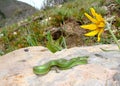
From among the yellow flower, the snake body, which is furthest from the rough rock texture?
the yellow flower

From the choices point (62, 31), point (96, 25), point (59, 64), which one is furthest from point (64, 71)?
point (62, 31)

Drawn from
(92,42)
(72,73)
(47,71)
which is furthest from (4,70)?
(92,42)

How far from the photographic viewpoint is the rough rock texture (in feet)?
7.72

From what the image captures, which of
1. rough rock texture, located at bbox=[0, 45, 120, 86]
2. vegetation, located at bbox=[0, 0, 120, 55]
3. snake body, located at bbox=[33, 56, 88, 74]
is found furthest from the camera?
vegetation, located at bbox=[0, 0, 120, 55]

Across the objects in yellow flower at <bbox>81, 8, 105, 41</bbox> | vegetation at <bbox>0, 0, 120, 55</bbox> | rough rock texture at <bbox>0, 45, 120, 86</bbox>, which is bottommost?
vegetation at <bbox>0, 0, 120, 55</bbox>

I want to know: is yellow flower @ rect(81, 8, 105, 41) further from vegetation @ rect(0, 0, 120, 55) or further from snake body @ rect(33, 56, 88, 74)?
vegetation @ rect(0, 0, 120, 55)

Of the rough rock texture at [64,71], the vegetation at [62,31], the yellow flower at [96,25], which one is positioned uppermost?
the yellow flower at [96,25]

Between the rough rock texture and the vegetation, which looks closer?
the rough rock texture

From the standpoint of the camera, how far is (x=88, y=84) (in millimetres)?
2299

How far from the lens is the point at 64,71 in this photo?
254cm

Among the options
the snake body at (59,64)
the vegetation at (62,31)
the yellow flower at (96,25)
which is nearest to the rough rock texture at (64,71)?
the snake body at (59,64)

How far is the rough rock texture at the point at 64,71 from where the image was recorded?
2.35 metres

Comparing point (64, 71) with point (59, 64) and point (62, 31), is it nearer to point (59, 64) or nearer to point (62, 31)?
point (59, 64)

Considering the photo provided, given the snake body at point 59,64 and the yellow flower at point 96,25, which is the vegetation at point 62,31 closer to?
the snake body at point 59,64
